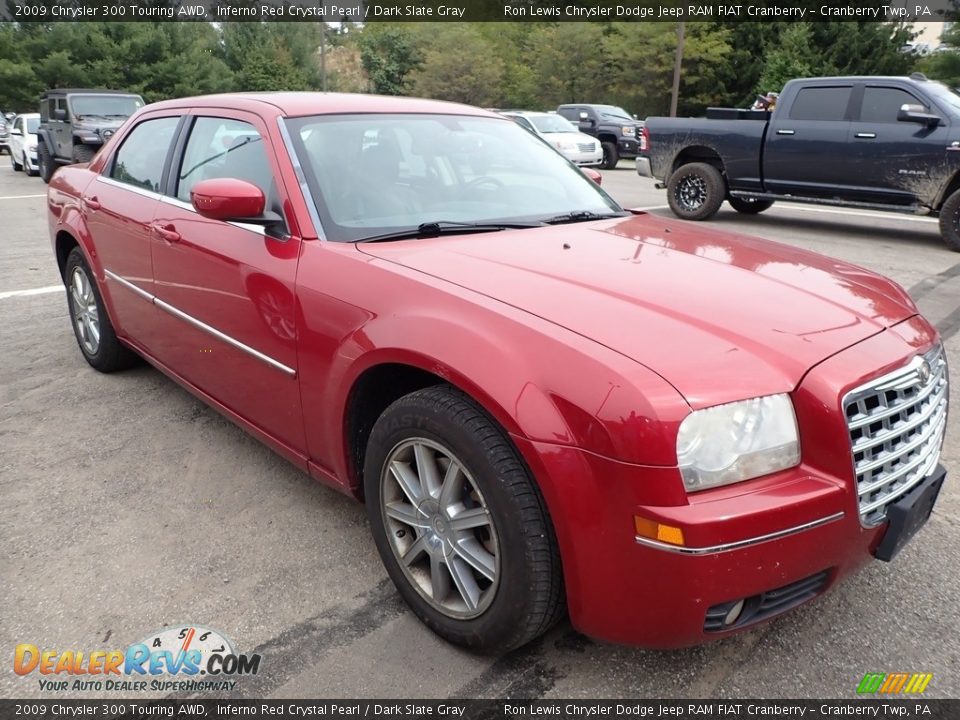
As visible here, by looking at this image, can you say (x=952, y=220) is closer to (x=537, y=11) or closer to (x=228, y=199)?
(x=228, y=199)

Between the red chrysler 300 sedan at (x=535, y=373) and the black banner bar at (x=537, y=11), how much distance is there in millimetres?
37545

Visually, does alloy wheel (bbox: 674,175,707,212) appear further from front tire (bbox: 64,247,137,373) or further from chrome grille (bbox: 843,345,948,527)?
chrome grille (bbox: 843,345,948,527)

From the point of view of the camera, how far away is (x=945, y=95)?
8.99 metres

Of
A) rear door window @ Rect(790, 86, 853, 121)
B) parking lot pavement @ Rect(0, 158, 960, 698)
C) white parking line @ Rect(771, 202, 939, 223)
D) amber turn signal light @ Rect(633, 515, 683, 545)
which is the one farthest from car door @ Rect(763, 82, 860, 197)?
amber turn signal light @ Rect(633, 515, 683, 545)

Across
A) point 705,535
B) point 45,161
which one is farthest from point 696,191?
point 45,161

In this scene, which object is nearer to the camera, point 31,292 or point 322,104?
point 322,104

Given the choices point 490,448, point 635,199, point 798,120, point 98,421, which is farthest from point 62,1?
point 490,448

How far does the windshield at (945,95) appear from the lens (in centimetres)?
882

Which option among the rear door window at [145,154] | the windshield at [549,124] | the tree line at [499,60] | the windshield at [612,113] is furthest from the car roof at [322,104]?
the tree line at [499,60]

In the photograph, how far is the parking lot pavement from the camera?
2.16m

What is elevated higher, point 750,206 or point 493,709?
point 493,709

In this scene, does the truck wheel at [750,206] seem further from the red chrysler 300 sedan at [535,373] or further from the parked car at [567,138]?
the red chrysler 300 sedan at [535,373]

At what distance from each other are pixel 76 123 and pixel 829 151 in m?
14.0

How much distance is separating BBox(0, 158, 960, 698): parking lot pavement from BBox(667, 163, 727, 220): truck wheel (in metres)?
7.56
